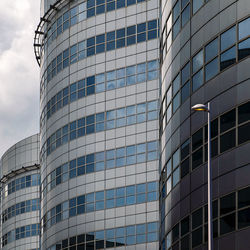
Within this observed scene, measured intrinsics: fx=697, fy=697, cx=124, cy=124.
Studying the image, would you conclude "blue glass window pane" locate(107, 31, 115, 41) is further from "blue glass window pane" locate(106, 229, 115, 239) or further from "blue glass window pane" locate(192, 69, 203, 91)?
"blue glass window pane" locate(192, 69, 203, 91)

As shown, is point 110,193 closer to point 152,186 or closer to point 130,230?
point 130,230

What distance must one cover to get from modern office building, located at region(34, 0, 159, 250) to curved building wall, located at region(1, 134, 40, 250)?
2576 cm

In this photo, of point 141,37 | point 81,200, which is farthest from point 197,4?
point 81,200

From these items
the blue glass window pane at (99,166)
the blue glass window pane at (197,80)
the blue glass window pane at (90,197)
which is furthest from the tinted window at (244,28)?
the blue glass window pane at (90,197)

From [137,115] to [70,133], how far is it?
7.89 m

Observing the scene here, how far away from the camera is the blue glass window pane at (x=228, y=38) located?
3184 centimetres

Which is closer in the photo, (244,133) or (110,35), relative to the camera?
(244,133)

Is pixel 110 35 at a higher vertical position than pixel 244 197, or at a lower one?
higher

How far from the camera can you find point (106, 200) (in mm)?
61875

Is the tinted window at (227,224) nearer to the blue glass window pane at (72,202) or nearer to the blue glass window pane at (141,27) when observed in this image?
the blue glass window pane at (141,27)

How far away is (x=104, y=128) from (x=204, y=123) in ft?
98.7

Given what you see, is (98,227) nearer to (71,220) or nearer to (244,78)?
(71,220)

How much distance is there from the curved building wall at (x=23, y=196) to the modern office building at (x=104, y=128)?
25.8 metres

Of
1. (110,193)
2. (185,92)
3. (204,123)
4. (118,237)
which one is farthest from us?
(110,193)
